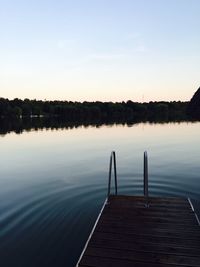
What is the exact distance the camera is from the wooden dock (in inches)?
329

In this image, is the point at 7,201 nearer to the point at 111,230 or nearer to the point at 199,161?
the point at 111,230

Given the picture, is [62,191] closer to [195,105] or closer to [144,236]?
[195,105]

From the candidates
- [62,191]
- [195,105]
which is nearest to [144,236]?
[62,191]

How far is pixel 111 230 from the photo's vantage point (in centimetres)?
1047

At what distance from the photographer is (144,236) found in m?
9.93

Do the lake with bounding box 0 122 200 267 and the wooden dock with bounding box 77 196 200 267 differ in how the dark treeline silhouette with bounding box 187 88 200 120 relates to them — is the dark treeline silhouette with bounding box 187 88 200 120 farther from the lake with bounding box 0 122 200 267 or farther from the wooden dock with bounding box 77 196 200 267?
the wooden dock with bounding box 77 196 200 267

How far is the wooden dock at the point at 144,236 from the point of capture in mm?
8367

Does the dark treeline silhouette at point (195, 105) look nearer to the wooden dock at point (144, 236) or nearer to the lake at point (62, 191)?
the lake at point (62, 191)

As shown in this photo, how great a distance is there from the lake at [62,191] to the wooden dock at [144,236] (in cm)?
161

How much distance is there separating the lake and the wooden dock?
1.61m

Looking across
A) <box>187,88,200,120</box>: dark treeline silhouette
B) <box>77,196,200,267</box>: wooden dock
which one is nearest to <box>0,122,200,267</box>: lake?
<box>77,196,200,267</box>: wooden dock

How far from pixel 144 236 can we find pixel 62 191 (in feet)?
33.9

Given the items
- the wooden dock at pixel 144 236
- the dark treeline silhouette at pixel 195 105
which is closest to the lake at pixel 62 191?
the wooden dock at pixel 144 236

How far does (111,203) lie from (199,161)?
60.6 feet
